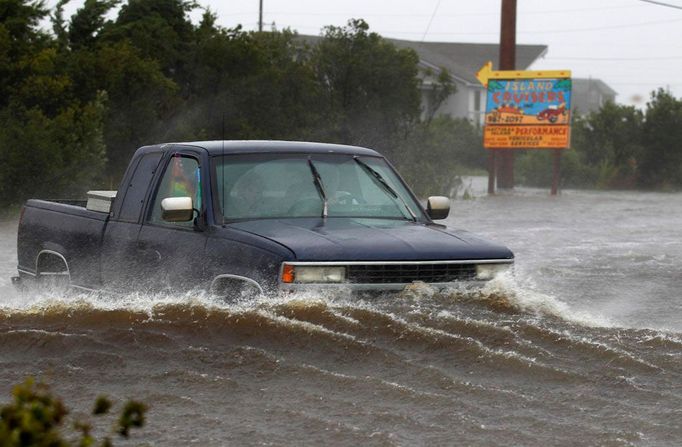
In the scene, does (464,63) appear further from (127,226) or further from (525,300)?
(525,300)

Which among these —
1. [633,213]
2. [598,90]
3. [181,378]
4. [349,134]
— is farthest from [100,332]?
[598,90]

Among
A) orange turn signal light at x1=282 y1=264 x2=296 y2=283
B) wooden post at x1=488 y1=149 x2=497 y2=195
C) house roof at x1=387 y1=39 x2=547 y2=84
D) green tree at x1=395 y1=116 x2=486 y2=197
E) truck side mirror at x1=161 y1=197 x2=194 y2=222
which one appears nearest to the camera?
orange turn signal light at x1=282 y1=264 x2=296 y2=283

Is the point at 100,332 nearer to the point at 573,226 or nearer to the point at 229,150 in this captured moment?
the point at 229,150

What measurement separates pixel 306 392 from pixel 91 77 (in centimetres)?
1725

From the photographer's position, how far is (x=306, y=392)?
6.75m

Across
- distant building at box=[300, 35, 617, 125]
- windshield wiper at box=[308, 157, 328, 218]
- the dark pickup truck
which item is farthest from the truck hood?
distant building at box=[300, 35, 617, 125]

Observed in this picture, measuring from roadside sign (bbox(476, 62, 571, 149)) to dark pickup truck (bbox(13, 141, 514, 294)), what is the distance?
72.5 ft

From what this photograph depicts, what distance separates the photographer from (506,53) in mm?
32688

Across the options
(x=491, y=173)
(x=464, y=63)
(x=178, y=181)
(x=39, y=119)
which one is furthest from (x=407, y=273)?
(x=464, y=63)

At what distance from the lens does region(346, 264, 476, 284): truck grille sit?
25.5 ft

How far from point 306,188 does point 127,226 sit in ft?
4.16

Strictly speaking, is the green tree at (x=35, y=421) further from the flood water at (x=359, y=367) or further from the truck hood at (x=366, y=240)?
the truck hood at (x=366, y=240)

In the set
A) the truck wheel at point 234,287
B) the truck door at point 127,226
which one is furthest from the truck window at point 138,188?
the truck wheel at point 234,287

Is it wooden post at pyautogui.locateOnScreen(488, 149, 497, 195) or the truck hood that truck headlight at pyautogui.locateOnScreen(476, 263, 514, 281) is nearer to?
the truck hood
